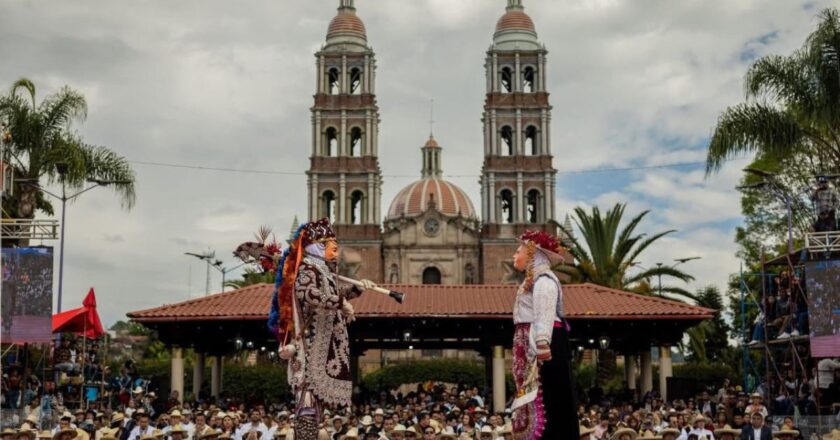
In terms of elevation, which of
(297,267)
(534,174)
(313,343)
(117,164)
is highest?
(534,174)

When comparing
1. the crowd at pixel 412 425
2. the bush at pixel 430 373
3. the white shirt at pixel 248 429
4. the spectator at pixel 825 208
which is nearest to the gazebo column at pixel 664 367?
the crowd at pixel 412 425

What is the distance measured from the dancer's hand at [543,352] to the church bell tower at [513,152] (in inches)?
1942

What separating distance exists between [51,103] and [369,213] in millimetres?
34659

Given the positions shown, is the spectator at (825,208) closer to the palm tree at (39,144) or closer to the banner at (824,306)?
the banner at (824,306)

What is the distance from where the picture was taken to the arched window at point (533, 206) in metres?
59.1

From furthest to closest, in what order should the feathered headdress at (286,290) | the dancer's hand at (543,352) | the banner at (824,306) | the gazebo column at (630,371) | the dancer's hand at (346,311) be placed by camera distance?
the gazebo column at (630,371) → the banner at (824,306) → the dancer's hand at (346,311) → the feathered headdress at (286,290) → the dancer's hand at (543,352)

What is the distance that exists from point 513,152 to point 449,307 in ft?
118

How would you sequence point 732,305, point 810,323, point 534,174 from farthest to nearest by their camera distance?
point 534,174
point 732,305
point 810,323

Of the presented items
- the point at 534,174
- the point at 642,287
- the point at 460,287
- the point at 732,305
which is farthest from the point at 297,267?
the point at 534,174

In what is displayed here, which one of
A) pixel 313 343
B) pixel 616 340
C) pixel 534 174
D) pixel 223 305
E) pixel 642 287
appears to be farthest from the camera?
pixel 534 174

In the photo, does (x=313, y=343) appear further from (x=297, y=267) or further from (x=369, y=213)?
(x=369, y=213)

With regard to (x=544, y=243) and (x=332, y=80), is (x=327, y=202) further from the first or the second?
(x=544, y=243)

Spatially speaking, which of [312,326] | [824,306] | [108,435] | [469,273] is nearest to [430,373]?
[469,273]

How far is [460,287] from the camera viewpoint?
2706 cm
